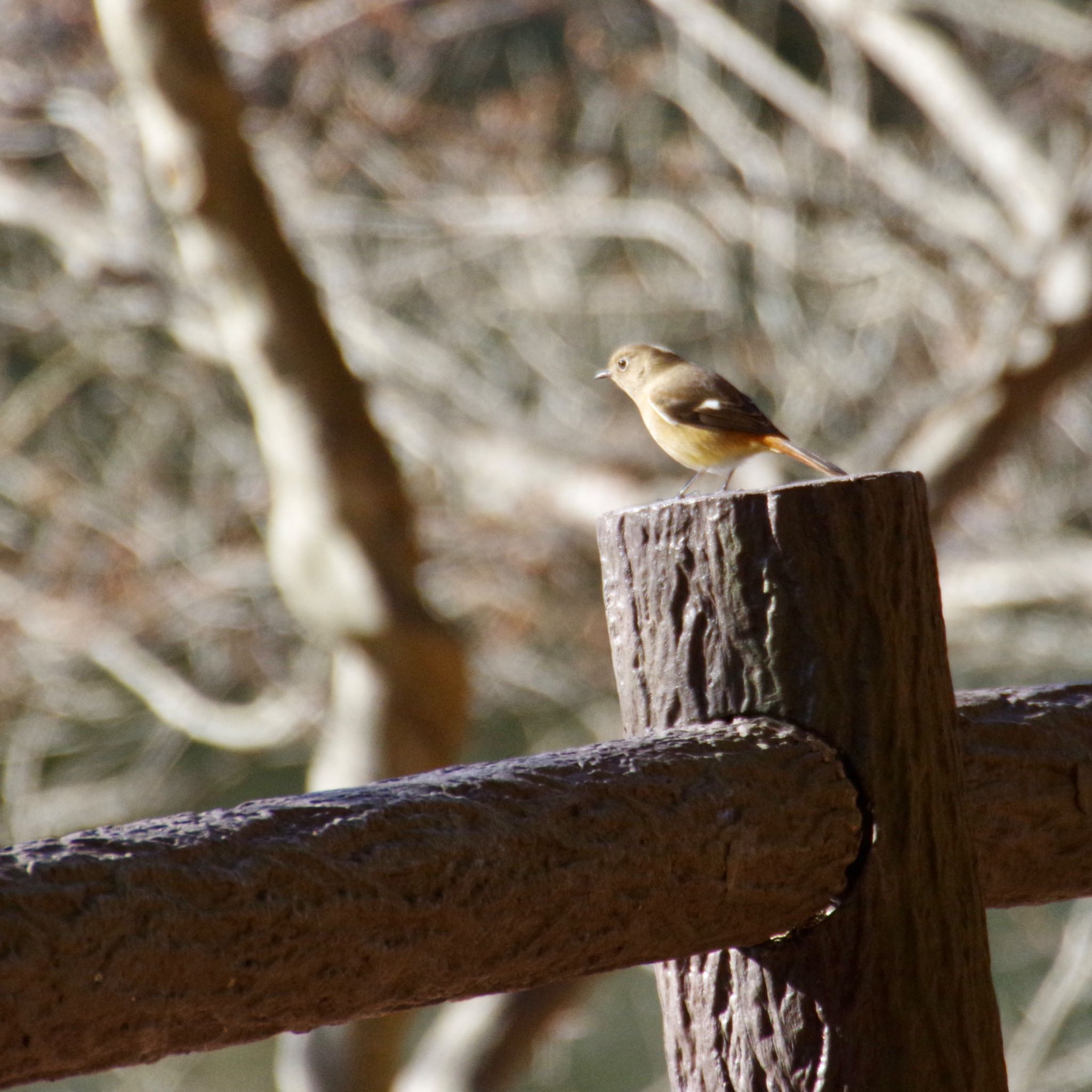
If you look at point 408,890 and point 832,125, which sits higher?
point 832,125

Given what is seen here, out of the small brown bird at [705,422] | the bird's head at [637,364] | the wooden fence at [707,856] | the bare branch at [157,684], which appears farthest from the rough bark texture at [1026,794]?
the bare branch at [157,684]

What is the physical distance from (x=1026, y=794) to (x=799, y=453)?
684 mm

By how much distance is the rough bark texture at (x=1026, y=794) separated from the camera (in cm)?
103

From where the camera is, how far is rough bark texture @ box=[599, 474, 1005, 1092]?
90 centimetres

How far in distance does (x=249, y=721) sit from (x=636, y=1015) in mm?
3069

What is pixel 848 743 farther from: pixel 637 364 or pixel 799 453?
pixel 637 364

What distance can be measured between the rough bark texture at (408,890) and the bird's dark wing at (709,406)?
0.94 m

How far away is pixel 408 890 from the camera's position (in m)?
0.75

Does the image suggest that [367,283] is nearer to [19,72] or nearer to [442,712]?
[19,72]

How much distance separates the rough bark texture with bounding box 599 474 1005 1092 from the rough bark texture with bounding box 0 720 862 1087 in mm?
29

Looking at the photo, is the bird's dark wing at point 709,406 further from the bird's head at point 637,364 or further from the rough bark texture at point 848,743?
the rough bark texture at point 848,743

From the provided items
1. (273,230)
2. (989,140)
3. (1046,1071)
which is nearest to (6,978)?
(273,230)

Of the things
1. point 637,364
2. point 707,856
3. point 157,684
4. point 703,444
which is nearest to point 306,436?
point 637,364

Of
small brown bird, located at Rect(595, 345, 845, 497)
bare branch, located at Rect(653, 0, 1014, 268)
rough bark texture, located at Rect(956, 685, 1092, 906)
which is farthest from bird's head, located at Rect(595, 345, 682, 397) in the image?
bare branch, located at Rect(653, 0, 1014, 268)
